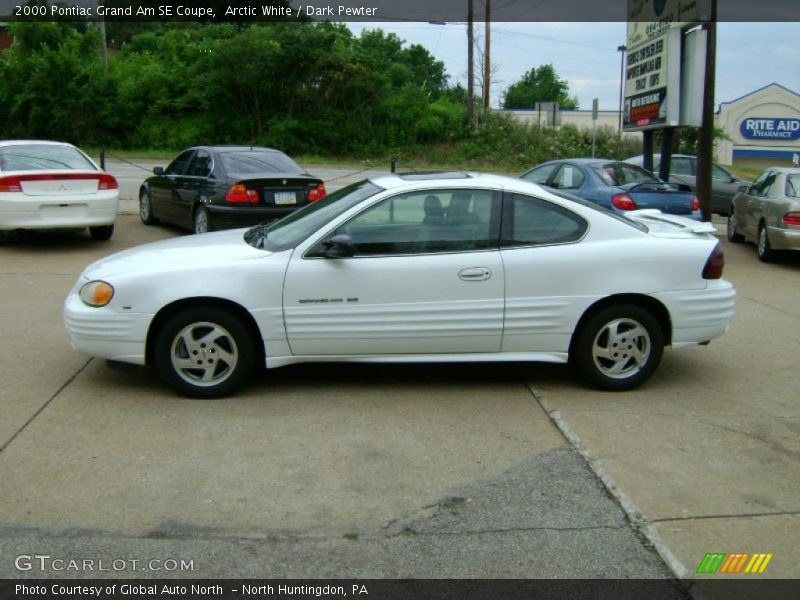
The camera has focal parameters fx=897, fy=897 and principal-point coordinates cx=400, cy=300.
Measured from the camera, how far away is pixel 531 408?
5.96 m

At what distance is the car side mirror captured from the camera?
589 cm

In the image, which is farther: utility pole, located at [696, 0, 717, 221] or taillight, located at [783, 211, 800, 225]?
utility pole, located at [696, 0, 717, 221]

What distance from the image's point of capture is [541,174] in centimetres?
1439

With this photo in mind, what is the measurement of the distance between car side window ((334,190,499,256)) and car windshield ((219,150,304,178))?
6.60m

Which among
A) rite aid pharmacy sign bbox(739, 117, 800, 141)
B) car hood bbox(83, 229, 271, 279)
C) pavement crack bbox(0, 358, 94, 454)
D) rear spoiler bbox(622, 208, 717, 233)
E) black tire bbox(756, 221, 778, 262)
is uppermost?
rite aid pharmacy sign bbox(739, 117, 800, 141)

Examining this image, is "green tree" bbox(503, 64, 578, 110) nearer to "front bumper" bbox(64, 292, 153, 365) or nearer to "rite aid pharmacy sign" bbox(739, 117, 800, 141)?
"rite aid pharmacy sign" bbox(739, 117, 800, 141)

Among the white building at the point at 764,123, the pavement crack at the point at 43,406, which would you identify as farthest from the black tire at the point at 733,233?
the white building at the point at 764,123

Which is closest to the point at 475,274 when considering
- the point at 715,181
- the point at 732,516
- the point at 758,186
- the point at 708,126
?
the point at 732,516

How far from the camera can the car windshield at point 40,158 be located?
12.0 m

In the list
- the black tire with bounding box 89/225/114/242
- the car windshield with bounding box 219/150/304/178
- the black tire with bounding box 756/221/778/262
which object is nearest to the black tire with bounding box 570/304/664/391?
the car windshield with bounding box 219/150/304/178

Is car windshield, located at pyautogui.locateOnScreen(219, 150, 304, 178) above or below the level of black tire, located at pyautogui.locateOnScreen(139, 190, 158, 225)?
above

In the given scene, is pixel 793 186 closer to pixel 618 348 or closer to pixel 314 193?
pixel 314 193

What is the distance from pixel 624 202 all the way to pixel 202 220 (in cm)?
585

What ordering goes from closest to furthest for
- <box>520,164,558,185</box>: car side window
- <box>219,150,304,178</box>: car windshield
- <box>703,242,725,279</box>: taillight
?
<box>703,242,725,279</box>: taillight, <box>219,150,304,178</box>: car windshield, <box>520,164,558,185</box>: car side window
